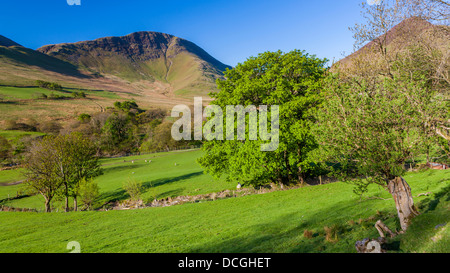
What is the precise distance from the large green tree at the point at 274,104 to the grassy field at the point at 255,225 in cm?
405

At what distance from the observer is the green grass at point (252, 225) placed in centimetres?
1186

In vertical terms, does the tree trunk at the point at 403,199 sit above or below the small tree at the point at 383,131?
below

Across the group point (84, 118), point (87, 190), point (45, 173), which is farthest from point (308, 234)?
point (84, 118)

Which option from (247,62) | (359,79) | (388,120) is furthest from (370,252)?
(247,62)

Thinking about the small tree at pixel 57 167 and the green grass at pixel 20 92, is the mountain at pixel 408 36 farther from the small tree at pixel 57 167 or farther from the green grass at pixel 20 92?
the green grass at pixel 20 92

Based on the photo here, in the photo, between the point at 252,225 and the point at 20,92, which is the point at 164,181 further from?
the point at 20,92

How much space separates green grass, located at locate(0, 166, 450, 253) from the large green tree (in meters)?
4.00

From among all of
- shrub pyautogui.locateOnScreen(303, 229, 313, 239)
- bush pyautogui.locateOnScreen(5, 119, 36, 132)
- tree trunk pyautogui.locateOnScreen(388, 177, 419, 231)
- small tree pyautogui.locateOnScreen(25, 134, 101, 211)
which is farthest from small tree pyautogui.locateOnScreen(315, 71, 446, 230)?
bush pyautogui.locateOnScreen(5, 119, 36, 132)

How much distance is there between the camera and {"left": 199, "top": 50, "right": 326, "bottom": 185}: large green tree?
2673cm

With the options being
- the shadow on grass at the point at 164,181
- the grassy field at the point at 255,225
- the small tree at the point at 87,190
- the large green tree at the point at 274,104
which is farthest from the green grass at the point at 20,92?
the large green tree at the point at 274,104

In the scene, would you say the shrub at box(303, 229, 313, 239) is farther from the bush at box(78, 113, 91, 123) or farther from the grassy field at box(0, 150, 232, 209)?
the bush at box(78, 113, 91, 123)

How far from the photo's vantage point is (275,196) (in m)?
27.0

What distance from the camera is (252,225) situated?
709 inches
